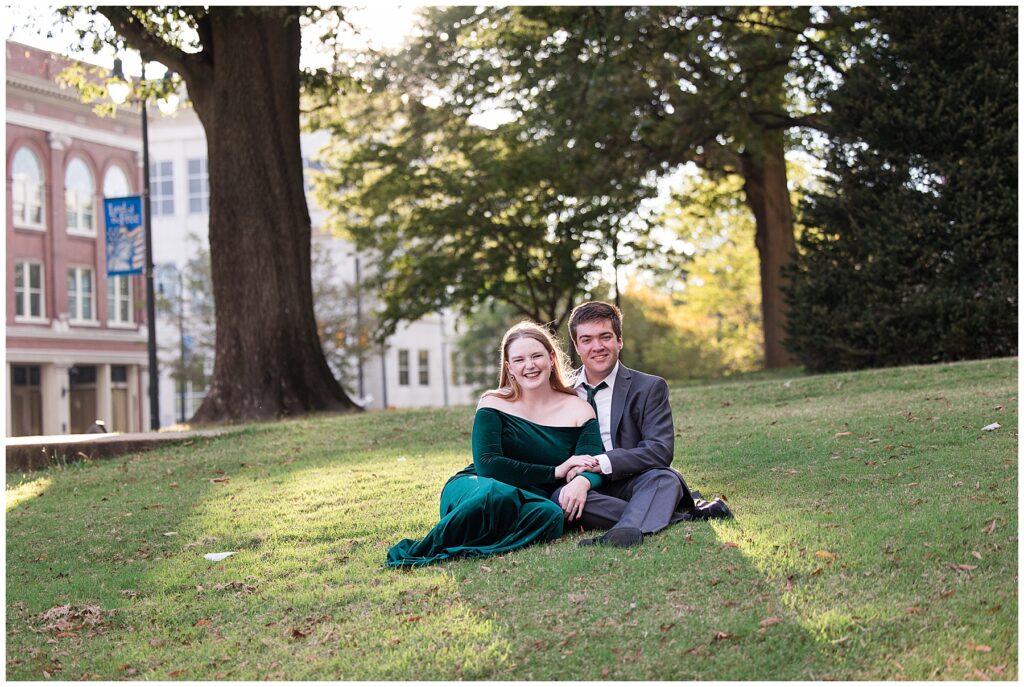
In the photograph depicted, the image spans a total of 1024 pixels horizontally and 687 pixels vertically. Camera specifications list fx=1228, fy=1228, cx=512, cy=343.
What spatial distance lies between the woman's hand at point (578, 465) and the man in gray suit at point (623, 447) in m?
0.02

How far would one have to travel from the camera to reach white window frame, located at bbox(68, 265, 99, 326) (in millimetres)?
43750

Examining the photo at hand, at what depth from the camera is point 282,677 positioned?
18.3 ft

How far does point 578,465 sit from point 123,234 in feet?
64.3

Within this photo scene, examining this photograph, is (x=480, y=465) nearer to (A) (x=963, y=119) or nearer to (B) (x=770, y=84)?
(A) (x=963, y=119)

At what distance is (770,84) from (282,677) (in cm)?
2288

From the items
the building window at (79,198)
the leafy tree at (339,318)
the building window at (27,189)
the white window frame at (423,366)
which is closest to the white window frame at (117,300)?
the building window at (79,198)

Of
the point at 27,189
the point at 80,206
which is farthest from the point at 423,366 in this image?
the point at 27,189

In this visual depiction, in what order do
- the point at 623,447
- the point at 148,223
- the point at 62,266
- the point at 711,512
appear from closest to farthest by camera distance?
the point at 711,512
the point at 623,447
the point at 148,223
the point at 62,266

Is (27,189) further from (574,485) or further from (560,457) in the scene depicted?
(574,485)

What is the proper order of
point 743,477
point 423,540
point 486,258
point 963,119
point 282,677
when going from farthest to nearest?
point 486,258
point 963,119
point 743,477
point 423,540
point 282,677

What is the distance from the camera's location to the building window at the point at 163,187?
61344mm

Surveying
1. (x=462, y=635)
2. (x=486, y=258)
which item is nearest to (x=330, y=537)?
(x=462, y=635)

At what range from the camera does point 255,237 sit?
63.4 ft

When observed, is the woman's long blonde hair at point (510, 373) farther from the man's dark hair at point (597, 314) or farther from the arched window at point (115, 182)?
the arched window at point (115, 182)
